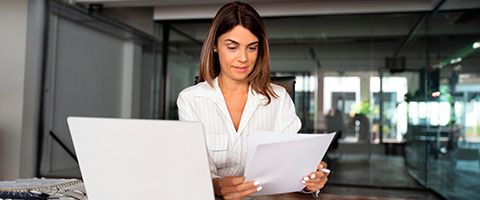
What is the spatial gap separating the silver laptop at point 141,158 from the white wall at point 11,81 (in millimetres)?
4304

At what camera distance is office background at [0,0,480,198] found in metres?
4.64

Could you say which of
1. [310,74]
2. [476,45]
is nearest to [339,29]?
[310,74]

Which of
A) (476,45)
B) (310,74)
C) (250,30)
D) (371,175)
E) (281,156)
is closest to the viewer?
(281,156)

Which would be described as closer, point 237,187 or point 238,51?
point 237,187

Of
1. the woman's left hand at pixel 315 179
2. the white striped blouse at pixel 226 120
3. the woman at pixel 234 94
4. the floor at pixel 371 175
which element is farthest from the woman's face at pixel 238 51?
the floor at pixel 371 175

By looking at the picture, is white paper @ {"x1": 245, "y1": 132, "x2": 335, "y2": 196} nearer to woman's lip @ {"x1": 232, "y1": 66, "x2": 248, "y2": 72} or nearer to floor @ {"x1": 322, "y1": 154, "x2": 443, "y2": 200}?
woman's lip @ {"x1": 232, "y1": 66, "x2": 248, "y2": 72}

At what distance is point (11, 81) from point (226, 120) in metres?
4.02

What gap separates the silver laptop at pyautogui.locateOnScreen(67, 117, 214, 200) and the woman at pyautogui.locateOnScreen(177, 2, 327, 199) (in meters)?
0.48

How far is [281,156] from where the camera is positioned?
876mm

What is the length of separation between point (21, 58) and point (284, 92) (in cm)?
404

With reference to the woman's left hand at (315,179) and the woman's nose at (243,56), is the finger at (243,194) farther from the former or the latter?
the woman's nose at (243,56)

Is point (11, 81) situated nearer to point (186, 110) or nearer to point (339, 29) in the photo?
point (186, 110)

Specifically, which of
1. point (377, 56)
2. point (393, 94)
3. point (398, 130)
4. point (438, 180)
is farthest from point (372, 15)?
point (438, 180)

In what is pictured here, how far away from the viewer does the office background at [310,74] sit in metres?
4.64
